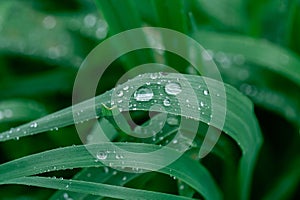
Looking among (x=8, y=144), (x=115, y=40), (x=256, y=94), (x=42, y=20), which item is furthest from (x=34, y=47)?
(x=256, y=94)

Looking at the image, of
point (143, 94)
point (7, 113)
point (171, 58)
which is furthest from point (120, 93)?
point (7, 113)

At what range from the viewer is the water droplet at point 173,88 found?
758 mm

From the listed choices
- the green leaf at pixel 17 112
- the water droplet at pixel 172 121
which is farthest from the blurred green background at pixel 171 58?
the water droplet at pixel 172 121

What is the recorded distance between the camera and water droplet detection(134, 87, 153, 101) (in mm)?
748

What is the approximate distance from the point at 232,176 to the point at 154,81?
13.3 inches

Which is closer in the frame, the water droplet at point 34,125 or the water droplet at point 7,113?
the water droplet at point 34,125

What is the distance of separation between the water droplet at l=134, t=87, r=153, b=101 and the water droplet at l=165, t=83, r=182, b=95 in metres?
0.02

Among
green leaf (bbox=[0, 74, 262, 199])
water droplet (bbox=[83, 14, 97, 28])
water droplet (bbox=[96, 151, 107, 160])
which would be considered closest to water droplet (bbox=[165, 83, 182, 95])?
green leaf (bbox=[0, 74, 262, 199])

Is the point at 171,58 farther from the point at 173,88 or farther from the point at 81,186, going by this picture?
the point at 81,186

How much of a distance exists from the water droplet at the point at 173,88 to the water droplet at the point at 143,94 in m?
0.02

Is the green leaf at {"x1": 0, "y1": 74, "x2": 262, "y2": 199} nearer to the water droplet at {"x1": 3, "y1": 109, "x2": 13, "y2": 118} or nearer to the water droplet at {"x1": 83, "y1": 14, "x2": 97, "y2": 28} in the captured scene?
the water droplet at {"x1": 3, "y1": 109, "x2": 13, "y2": 118}

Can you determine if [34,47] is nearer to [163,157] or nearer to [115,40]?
[115,40]

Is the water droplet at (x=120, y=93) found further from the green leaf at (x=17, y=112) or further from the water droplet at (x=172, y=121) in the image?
the green leaf at (x=17, y=112)

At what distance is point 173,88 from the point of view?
765 millimetres
